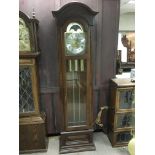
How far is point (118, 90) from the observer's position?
8.10 ft

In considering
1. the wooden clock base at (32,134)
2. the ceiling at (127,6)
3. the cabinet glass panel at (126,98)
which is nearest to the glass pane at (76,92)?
the wooden clock base at (32,134)

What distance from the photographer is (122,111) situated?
2.52 m

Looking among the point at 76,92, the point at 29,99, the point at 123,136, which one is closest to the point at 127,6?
the point at 76,92

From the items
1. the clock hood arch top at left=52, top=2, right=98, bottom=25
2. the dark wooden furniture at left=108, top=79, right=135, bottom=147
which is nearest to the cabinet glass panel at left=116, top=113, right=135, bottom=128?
the dark wooden furniture at left=108, top=79, right=135, bottom=147

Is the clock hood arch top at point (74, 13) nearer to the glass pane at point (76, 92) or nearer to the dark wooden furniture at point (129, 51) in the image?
the glass pane at point (76, 92)

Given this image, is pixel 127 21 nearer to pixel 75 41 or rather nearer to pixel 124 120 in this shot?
pixel 75 41

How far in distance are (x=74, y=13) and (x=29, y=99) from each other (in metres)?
1.20

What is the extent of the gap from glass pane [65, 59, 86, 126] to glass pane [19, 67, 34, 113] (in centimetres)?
47

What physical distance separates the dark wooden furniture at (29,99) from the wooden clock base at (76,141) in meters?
0.25

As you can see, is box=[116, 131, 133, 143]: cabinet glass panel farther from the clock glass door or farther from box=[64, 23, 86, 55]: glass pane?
box=[64, 23, 86, 55]: glass pane

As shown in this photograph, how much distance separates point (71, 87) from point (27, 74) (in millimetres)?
581

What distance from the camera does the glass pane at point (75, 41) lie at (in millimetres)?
2299
